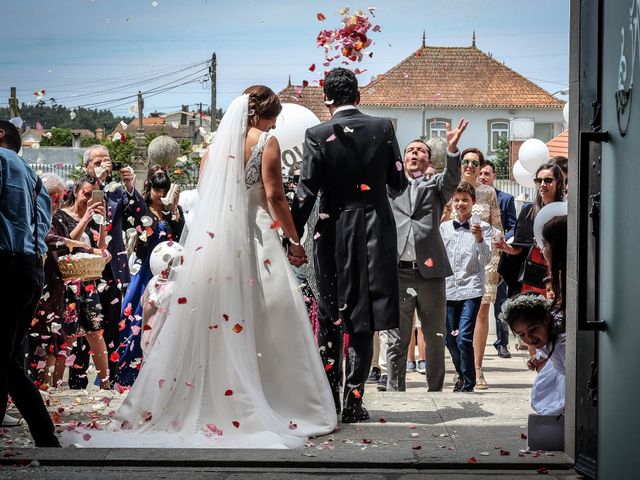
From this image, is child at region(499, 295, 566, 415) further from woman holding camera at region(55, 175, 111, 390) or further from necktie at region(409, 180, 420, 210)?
woman holding camera at region(55, 175, 111, 390)

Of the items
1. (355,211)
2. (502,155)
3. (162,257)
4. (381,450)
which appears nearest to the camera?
(381,450)

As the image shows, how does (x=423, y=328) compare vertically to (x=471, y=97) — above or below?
below

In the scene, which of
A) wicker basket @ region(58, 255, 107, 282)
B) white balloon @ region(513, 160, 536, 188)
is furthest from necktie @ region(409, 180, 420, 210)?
white balloon @ region(513, 160, 536, 188)

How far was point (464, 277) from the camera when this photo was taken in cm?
950

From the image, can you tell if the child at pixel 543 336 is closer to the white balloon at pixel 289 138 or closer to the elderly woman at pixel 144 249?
the white balloon at pixel 289 138

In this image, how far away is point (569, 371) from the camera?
609 centimetres

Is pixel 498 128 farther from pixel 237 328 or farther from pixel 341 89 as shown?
pixel 237 328

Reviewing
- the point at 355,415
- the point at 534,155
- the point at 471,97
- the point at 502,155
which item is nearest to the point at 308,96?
the point at 534,155

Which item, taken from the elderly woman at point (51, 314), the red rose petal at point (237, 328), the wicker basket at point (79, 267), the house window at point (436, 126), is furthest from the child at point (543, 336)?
the house window at point (436, 126)

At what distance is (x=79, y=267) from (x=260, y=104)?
2406 millimetres

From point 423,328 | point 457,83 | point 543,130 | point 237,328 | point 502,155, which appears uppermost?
Answer: point 457,83

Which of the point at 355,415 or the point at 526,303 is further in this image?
the point at 355,415

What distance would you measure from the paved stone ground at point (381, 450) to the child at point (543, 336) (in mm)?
303

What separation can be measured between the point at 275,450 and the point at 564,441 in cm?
154
